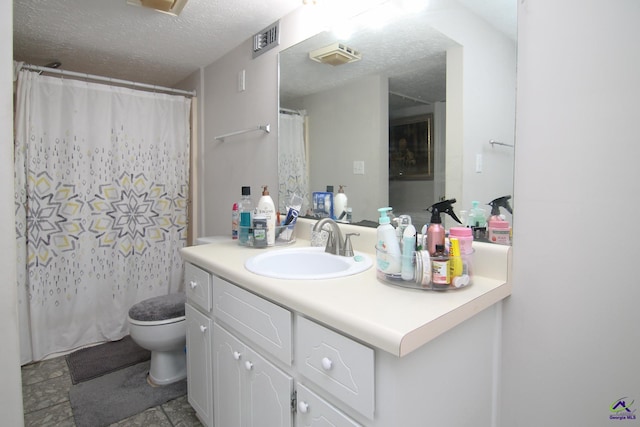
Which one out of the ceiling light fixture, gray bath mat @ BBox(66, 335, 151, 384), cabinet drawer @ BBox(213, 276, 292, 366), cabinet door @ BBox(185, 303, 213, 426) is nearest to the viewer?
cabinet drawer @ BBox(213, 276, 292, 366)

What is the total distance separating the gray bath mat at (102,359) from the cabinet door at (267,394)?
137 cm

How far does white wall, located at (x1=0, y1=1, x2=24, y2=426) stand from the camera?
3.23 ft

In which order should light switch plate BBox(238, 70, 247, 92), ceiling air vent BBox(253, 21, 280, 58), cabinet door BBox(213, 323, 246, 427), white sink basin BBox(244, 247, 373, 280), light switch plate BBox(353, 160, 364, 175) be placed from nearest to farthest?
cabinet door BBox(213, 323, 246, 427), white sink basin BBox(244, 247, 373, 280), light switch plate BBox(353, 160, 364, 175), ceiling air vent BBox(253, 21, 280, 58), light switch plate BBox(238, 70, 247, 92)

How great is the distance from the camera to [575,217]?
910mm

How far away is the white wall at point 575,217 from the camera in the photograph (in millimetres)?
839

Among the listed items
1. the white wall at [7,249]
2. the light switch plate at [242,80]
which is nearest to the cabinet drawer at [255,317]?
the white wall at [7,249]

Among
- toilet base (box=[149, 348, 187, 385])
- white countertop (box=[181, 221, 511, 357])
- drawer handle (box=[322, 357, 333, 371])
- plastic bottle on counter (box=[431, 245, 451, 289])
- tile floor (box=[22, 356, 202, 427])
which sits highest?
plastic bottle on counter (box=[431, 245, 451, 289])

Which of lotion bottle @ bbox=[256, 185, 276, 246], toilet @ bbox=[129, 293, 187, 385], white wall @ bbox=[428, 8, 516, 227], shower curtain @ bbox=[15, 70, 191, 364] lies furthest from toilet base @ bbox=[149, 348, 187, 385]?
white wall @ bbox=[428, 8, 516, 227]

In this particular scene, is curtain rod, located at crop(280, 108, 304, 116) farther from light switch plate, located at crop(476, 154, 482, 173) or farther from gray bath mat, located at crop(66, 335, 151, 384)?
gray bath mat, located at crop(66, 335, 151, 384)

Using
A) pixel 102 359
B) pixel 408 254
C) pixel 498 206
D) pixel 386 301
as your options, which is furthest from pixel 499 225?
pixel 102 359

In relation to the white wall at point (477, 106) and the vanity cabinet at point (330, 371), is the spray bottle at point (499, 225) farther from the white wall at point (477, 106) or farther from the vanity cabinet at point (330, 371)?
the vanity cabinet at point (330, 371)

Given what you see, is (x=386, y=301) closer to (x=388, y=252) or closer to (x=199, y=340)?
(x=388, y=252)

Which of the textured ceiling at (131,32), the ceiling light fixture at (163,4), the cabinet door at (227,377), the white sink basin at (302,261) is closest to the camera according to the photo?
Result: the cabinet door at (227,377)

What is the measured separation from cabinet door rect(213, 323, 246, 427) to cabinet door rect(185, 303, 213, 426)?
0.19 ft
